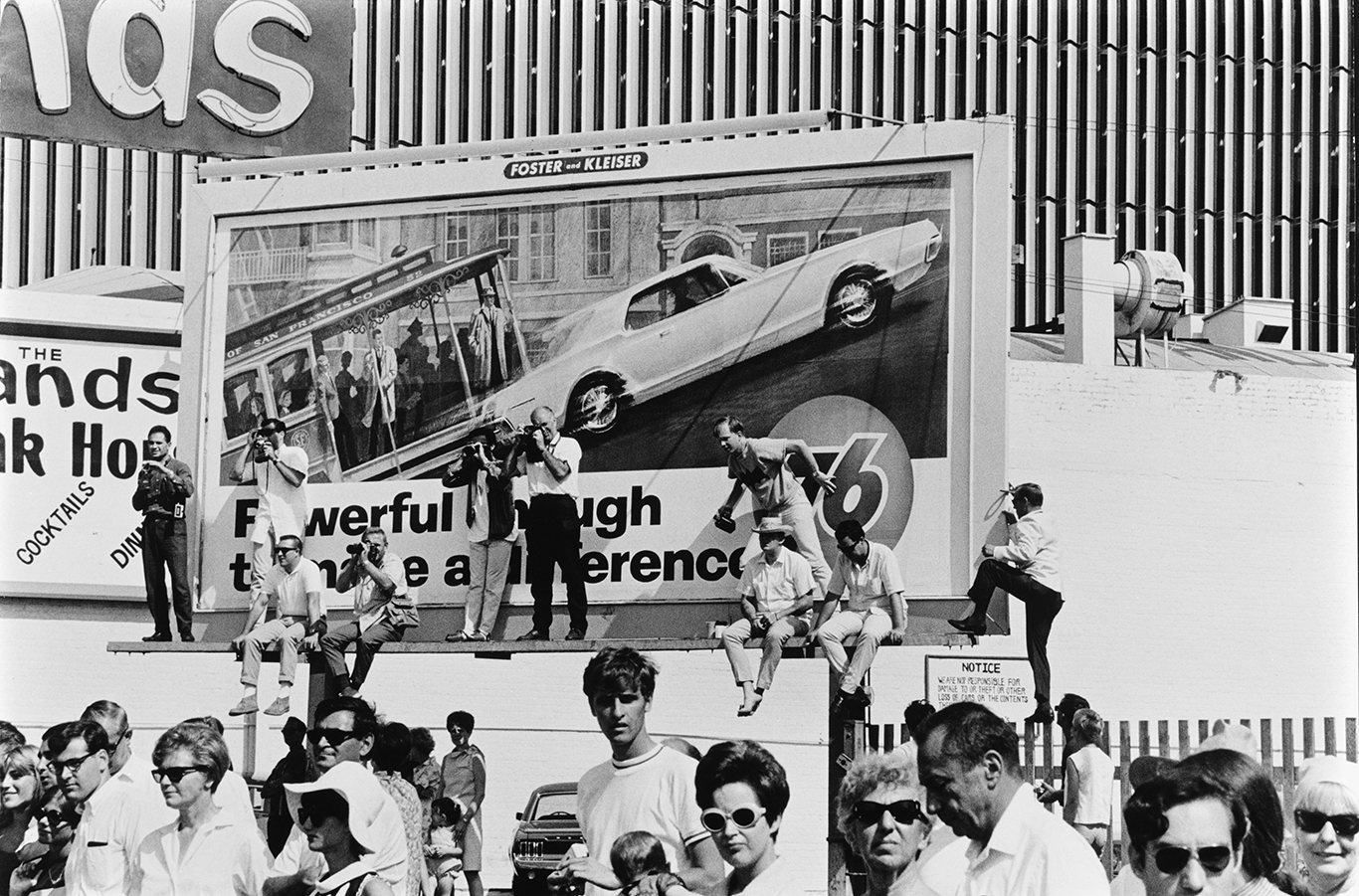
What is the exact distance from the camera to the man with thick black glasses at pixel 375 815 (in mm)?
7195

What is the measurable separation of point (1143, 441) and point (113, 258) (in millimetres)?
24508

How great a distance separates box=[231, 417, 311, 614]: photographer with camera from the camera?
41.4ft

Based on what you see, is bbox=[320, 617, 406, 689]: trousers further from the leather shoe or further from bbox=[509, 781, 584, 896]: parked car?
the leather shoe

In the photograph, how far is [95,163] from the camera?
1396 inches

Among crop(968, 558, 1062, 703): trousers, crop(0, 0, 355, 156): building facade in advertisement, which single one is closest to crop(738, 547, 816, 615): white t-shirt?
crop(968, 558, 1062, 703): trousers

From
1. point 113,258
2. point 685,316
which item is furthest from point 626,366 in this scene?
point 113,258

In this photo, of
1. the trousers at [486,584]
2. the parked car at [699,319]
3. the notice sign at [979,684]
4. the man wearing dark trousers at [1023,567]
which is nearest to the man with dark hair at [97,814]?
the trousers at [486,584]

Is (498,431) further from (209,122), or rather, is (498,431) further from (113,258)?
(113,258)

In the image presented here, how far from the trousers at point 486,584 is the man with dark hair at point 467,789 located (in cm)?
120

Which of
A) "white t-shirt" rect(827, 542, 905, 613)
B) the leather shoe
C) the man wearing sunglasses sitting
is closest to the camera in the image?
the man wearing sunglasses sitting

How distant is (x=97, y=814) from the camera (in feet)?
28.0

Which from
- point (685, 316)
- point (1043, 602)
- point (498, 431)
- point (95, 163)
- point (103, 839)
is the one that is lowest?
point (103, 839)

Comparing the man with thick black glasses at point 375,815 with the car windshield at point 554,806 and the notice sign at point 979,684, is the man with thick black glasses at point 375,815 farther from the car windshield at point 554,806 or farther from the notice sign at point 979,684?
the notice sign at point 979,684

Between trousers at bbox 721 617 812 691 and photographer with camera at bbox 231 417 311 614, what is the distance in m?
3.22
